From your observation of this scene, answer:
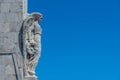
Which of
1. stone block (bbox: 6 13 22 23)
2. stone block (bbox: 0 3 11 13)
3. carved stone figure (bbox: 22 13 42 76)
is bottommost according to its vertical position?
carved stone figure (bbox: 22 13 42 76)

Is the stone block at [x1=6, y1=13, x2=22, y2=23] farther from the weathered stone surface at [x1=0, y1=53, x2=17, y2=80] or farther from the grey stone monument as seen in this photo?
the weathered stone surface at [x1=0, y1=53, x2=17, y2=80]

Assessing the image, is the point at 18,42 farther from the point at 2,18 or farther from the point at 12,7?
the point at 12,7

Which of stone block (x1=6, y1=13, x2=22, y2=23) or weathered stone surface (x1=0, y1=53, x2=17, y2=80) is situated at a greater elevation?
stone block (x1=6, y1=13, x2=22, y2=23)

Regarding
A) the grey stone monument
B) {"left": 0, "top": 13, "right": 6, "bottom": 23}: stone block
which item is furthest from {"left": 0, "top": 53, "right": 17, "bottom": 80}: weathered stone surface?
{"left": 0, "top": 13, "right": 6, "bottom": 23}: stone block

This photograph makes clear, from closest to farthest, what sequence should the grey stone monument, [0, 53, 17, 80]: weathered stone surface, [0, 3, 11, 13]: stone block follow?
[0, 53, 17, 80]: weathered stone surface, the grey stone monument, [0, 3, 11, 13]: stone block

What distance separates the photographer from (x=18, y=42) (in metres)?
33.2

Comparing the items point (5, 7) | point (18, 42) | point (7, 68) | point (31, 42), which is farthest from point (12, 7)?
point (7, 68)

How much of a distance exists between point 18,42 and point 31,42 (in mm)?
747

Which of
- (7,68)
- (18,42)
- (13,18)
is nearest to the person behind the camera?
(7,68)

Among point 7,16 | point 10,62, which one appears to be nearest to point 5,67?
point 10,62

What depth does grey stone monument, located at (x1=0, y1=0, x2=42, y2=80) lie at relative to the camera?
32906 mm

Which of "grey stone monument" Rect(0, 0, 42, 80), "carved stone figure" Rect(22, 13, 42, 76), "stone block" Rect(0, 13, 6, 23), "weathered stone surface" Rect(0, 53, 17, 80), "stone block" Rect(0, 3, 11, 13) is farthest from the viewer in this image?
"stone block" Rect(0, 3, 11, 13)

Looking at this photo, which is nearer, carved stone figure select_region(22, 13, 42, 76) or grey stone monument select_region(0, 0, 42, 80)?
grey stone monument select_region(0, 0, 42, 80)

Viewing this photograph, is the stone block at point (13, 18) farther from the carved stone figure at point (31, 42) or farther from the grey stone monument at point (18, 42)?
the carved stone figure at point (31, 42)
